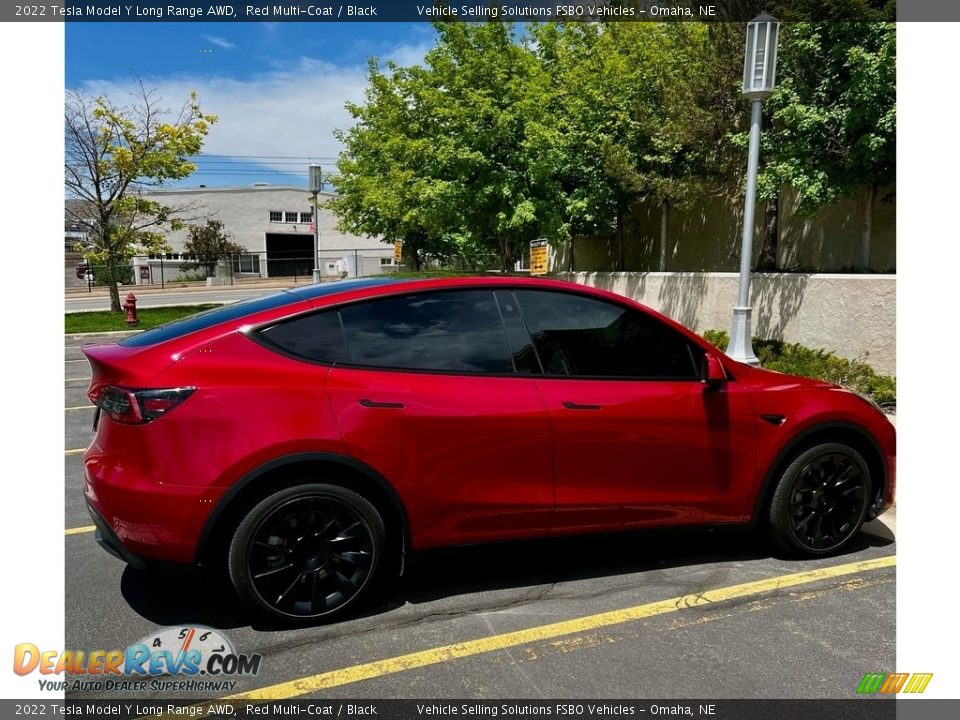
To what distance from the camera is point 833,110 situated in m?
9.02

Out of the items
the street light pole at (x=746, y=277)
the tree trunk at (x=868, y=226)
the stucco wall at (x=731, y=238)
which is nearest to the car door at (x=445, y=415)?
the street light pole at (x=746, y=277)

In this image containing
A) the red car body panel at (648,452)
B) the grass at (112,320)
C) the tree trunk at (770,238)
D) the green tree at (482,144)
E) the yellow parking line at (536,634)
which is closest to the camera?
the yellow parking line at (536,634)

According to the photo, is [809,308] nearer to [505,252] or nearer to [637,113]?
[637,113]

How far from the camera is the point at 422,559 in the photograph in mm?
3381

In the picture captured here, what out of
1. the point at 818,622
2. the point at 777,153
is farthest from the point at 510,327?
the point at 777,153

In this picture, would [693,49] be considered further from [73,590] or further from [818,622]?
[73,590]

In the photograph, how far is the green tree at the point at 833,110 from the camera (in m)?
8.41

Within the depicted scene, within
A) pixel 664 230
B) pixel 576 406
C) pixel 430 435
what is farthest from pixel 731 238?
pixel 430 435

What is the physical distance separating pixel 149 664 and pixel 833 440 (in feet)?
12.1

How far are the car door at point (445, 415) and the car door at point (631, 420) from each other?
147 mm

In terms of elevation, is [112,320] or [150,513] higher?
[112,320]

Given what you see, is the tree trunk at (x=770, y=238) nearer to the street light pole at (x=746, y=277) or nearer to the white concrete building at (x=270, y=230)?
the street light pole at (x=746, y=277)

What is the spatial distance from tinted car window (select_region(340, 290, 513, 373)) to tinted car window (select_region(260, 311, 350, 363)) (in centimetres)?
5

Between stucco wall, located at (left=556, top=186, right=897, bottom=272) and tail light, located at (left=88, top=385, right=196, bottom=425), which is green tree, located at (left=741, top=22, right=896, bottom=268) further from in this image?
tail light, located at (left=88, top=385, right=196, bottom=425)
